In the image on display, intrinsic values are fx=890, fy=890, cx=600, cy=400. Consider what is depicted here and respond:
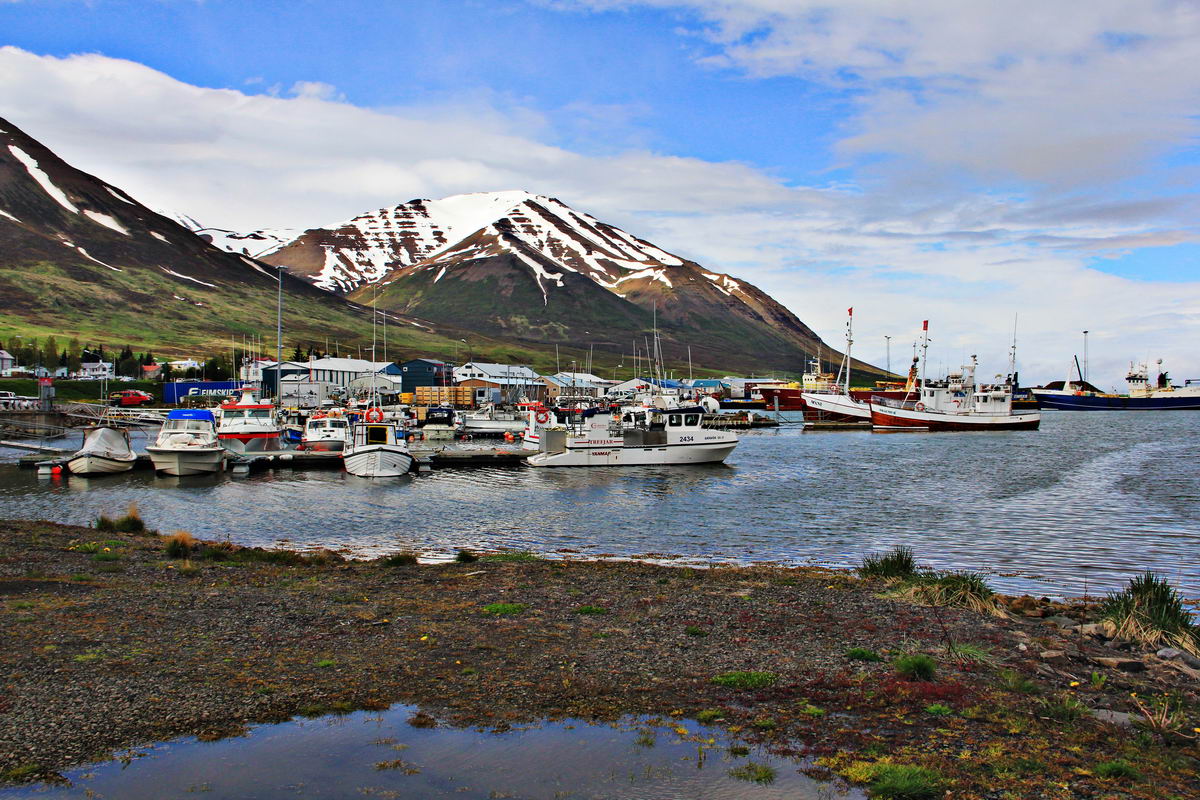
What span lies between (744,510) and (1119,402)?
171m

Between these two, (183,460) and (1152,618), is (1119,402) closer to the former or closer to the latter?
(183,460)

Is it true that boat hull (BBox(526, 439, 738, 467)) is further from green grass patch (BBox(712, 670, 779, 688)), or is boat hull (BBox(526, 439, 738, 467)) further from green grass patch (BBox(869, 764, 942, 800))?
green grass patch (BBox(869, 764, 942, 800))

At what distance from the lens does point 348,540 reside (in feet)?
105

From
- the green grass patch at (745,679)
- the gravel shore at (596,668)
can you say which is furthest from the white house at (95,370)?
the green grass patch at (745,679)

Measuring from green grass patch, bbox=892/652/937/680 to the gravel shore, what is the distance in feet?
0.82

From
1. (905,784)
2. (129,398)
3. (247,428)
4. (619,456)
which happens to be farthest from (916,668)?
(129,398)

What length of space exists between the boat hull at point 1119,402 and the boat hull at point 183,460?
585 ft

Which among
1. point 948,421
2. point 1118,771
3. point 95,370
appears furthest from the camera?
point 95,370

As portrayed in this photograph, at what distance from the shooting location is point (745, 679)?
505 inches

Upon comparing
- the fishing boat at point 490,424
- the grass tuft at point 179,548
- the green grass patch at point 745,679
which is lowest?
the grass tuft at point 179,548

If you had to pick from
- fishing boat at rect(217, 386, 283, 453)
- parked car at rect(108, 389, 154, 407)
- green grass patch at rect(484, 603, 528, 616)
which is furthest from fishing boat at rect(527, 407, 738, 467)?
parked car at rect(108, 389, 154, 407)

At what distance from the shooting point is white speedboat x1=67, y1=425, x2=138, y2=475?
54.0 metres

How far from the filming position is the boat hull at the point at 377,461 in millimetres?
55750

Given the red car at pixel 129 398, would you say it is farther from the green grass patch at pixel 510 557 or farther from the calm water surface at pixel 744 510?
the green grass patch at pixel 510 557
